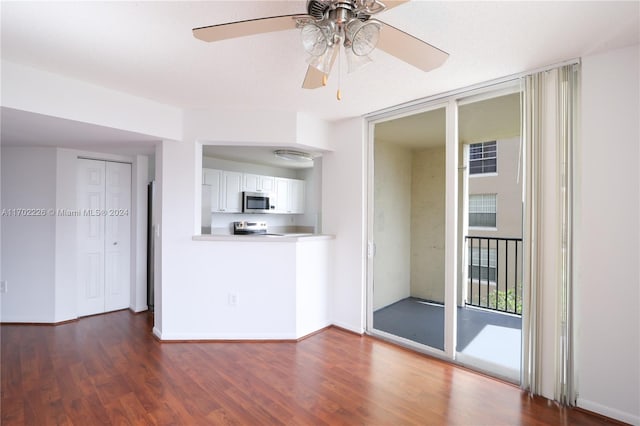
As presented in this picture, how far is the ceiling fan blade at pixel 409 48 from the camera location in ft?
4.69

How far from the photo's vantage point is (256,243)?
10.8 ft

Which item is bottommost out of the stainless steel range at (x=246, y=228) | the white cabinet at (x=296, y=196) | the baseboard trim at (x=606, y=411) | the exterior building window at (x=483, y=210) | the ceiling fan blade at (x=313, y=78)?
the baseboard trim at (x=606, y=411)

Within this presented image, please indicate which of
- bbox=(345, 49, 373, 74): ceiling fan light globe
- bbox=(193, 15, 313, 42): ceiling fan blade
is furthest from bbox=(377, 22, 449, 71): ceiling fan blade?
bbox=(193, 15, 313, 42): ceiling fan blade

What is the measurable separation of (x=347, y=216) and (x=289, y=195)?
2804mm

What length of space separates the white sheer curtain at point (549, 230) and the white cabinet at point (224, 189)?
4166 mm

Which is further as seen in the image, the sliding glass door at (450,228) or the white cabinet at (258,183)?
the white cabinet at (258,183)

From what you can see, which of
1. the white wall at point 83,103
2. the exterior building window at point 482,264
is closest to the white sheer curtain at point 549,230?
the exterior building window at point 482,264

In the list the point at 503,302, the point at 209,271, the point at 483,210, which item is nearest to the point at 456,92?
the point at 483,210

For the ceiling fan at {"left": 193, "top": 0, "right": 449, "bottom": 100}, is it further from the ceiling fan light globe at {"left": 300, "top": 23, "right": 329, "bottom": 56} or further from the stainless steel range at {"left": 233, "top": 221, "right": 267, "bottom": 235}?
the stainless steel range at {"left": 233, "top": 221, "right": 267, "bottom": 235}

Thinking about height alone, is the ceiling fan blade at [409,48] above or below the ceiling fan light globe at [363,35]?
above

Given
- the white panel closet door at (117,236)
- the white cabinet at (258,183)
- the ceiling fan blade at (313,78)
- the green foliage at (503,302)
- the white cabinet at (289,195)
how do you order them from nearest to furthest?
the ceiling fan blade at (313,78) → the green foliage at (503,302) → the white panel closet door at (117,236) → the white cabinet at (258,183) → the white cabinet at (289,195)

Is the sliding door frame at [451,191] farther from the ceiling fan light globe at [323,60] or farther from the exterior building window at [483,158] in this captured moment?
the ceiling fan light globe at [323,60]

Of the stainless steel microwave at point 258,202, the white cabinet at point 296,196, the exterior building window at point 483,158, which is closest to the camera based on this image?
the exterior building window at point 483,158

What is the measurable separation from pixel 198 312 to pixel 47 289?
6.81ft
